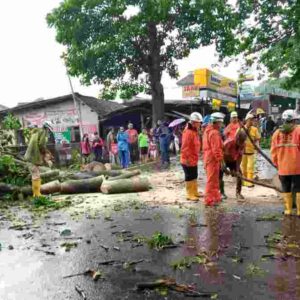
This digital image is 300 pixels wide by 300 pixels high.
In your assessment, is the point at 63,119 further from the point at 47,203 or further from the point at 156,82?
the point at 47,203

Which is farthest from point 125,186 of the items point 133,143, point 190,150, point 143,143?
point 133,143

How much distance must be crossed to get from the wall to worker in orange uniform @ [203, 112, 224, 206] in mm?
17064

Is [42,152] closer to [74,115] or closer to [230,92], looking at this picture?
[74,115]

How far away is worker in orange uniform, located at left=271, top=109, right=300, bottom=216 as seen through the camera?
7.81m

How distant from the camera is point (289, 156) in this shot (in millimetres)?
7863

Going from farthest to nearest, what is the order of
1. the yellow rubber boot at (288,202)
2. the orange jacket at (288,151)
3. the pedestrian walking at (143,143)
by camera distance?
1. the pedestrian walking at (143,143)
2. the yellow rubber boot at (288,202)
3. the orange jacket at (288,151)

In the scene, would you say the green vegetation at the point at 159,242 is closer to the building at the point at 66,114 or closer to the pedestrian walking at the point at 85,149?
the pedestrian walking at the point at 85,149

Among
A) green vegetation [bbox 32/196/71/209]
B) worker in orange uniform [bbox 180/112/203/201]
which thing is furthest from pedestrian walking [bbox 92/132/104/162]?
worker in orange uniform [bbox 180/112/203/201]

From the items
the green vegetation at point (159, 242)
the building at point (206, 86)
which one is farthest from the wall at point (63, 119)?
the green vegetation at point (159, 242)

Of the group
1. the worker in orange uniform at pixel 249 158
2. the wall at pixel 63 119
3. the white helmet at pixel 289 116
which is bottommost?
the worker in orange uniform at pixel 249 158

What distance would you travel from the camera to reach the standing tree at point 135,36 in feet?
78.0

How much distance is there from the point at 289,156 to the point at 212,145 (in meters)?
1.66

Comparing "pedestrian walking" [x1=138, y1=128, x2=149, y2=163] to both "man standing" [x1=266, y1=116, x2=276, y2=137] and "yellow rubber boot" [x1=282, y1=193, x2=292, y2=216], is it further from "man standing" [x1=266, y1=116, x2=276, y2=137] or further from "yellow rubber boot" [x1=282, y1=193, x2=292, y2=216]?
"yellow rubber boot" [x1=282, y1=193, x2=292, y2=216]

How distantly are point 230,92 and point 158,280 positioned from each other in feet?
106
